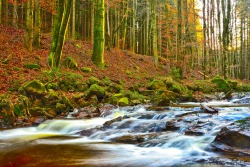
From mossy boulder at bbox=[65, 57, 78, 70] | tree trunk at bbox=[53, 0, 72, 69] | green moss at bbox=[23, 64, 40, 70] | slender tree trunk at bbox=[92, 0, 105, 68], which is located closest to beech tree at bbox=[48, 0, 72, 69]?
tree trunk at bbox=[53, 0, 72, 69]

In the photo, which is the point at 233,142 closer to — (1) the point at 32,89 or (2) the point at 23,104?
(2) the point at 23,104

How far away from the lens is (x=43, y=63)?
14.9m

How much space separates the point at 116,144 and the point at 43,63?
32.0 ft

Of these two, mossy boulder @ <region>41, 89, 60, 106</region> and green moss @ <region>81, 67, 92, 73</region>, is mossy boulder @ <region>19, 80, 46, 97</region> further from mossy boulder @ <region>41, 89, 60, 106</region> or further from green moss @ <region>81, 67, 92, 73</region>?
green moss @ <region>81, 67, 92, 73</region>

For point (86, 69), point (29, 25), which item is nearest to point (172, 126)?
point (86, 69)

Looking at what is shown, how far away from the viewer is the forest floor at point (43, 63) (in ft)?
40.2

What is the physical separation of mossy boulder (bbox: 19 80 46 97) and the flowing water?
1.83m

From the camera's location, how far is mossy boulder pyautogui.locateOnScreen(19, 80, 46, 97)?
10438 millimetres

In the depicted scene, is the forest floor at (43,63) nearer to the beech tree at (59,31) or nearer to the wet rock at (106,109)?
the beech tree at (59,31)

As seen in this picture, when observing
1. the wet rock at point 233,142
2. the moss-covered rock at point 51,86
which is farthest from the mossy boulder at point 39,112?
the wet rock at point 233,142

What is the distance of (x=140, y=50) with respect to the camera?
116 ft

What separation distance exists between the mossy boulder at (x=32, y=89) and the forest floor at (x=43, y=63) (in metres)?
0.60

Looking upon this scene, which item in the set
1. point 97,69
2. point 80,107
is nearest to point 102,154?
point 80,107

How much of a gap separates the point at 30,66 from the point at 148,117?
24.6 ft
